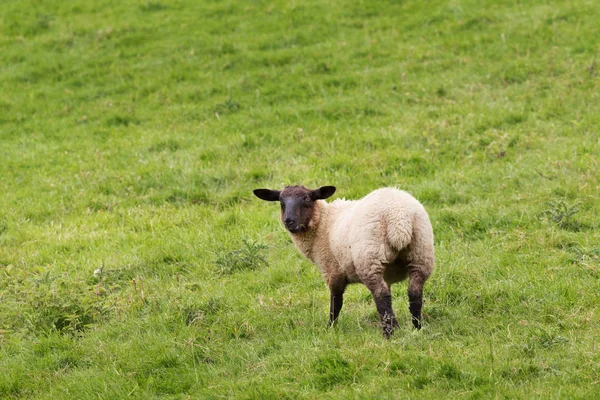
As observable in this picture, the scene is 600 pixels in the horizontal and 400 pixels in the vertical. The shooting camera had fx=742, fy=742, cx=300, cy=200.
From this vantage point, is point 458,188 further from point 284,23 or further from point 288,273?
point 284,23

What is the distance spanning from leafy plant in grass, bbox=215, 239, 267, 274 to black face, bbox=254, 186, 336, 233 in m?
1.43

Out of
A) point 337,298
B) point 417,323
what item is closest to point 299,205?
point 337,298

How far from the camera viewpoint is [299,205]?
8.73 metres

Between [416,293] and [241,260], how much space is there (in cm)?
346

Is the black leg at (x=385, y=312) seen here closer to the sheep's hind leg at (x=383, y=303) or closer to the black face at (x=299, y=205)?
the sheep's hind leg at (x=383, y=303)

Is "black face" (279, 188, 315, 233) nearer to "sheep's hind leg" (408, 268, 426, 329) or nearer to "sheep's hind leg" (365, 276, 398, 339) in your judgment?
"sheep's hind leg" (365, 276, 398, 339)

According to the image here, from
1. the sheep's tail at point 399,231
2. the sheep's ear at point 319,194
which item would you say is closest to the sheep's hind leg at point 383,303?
the sheep's tail at point 399,231

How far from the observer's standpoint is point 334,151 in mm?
14461

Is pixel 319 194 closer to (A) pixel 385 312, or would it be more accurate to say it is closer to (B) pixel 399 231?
(B) pixel 399 231

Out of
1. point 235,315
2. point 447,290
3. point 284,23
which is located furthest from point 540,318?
point 284,23

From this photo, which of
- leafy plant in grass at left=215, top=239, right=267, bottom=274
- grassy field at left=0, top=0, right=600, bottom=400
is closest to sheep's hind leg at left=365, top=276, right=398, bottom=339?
grassy field at left=0, top=0, right=600, bottom=400

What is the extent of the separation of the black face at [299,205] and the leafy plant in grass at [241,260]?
143 cm

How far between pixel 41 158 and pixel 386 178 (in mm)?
7723

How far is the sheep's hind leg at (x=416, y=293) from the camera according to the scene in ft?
24.3
